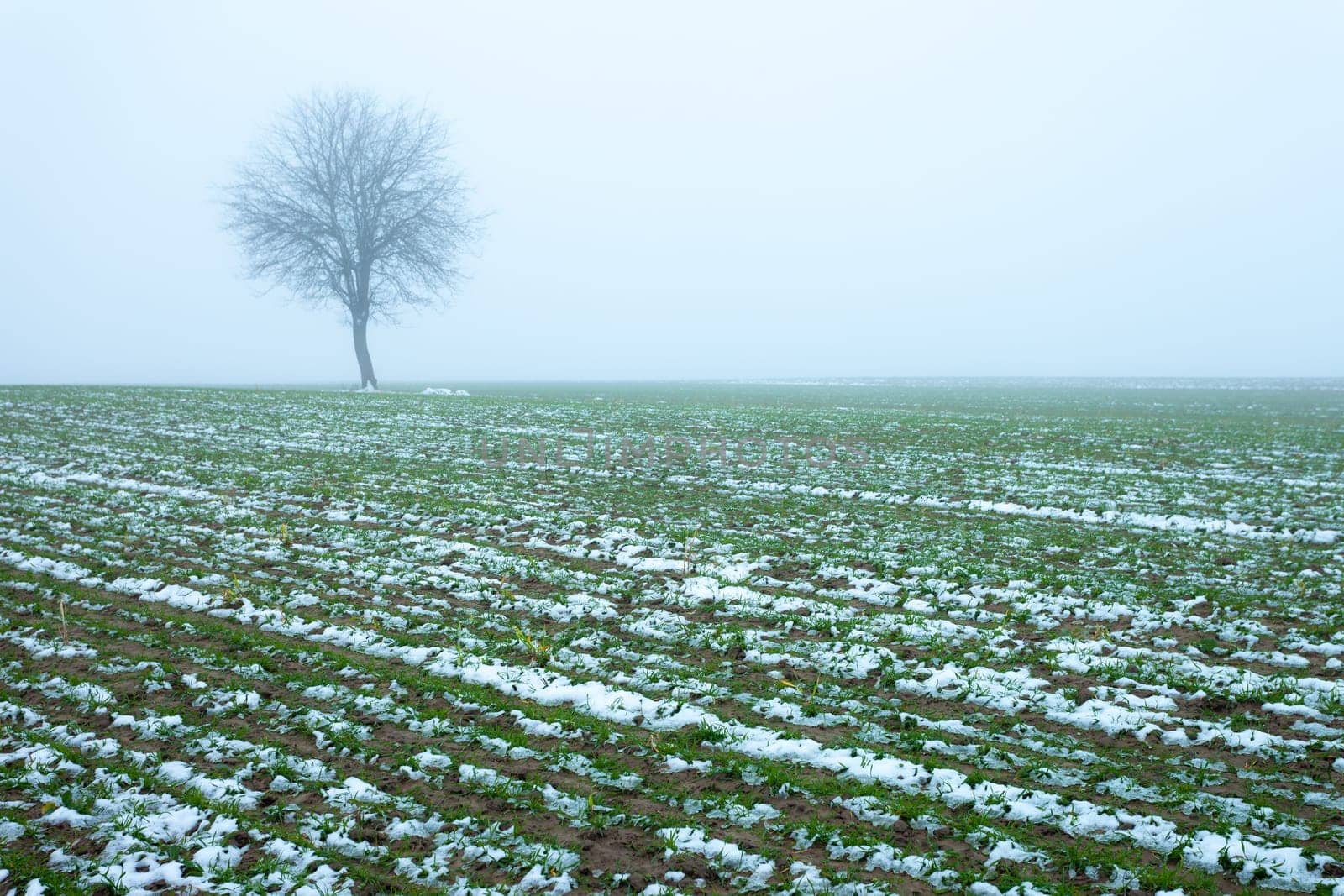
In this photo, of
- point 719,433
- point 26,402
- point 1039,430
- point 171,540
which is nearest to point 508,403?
point 719,433

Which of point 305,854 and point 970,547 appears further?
point 970,547

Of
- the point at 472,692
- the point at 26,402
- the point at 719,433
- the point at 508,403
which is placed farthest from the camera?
the point at 508,403

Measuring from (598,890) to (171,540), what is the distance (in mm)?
9089

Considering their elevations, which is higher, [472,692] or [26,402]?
[26,402]

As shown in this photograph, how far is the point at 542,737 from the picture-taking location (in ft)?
17.8

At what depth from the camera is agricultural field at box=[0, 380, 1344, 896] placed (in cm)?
415

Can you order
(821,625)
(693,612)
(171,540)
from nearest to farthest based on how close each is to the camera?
(821,625)
(693,612)
(171,540)

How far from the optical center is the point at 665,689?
618cm

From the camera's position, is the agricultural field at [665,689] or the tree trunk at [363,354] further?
the tree trunk at [363,354]

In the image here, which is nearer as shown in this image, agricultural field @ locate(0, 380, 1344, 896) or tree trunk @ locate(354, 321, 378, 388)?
agricultural field @ locate(0, 380, 1344, 896)

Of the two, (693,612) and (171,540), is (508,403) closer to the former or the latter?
(171,540)

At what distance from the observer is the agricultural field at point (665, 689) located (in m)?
4.15

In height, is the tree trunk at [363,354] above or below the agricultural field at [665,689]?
above

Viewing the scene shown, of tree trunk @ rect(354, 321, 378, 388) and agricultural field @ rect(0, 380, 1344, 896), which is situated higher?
tree trunk @ rect(354, 321, 378, 388)
